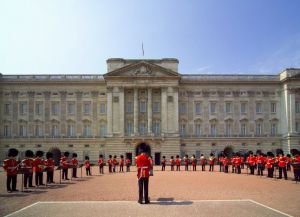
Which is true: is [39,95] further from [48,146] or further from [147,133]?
[147,133]

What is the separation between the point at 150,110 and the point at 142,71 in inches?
261

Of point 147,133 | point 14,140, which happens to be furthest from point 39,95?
point 147,133

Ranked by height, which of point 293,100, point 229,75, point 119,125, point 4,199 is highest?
point 229,75

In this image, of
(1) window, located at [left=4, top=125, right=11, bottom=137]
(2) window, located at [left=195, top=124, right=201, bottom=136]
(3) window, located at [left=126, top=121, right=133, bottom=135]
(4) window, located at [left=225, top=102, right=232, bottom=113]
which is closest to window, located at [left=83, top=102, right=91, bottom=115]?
(3) window, located at [left=126, top=121, right=133, bottom=135]

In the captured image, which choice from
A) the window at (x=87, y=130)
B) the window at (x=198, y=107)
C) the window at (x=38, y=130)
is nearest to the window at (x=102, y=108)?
the window at (x=87, y=130)

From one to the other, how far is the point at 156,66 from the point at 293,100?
77.6ft

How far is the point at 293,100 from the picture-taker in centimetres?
5597

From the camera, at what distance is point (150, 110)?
55625 millimetres

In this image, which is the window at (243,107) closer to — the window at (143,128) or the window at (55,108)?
the window at (143,128)

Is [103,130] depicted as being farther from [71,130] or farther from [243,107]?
[243,107]

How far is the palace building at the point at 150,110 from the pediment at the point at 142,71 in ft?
0.54

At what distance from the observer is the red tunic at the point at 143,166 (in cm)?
1320

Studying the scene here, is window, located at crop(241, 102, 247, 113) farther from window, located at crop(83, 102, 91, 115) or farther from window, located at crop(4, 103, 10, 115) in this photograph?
window, located at crop(4, 103, 10, 115)

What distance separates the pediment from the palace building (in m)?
0.16
